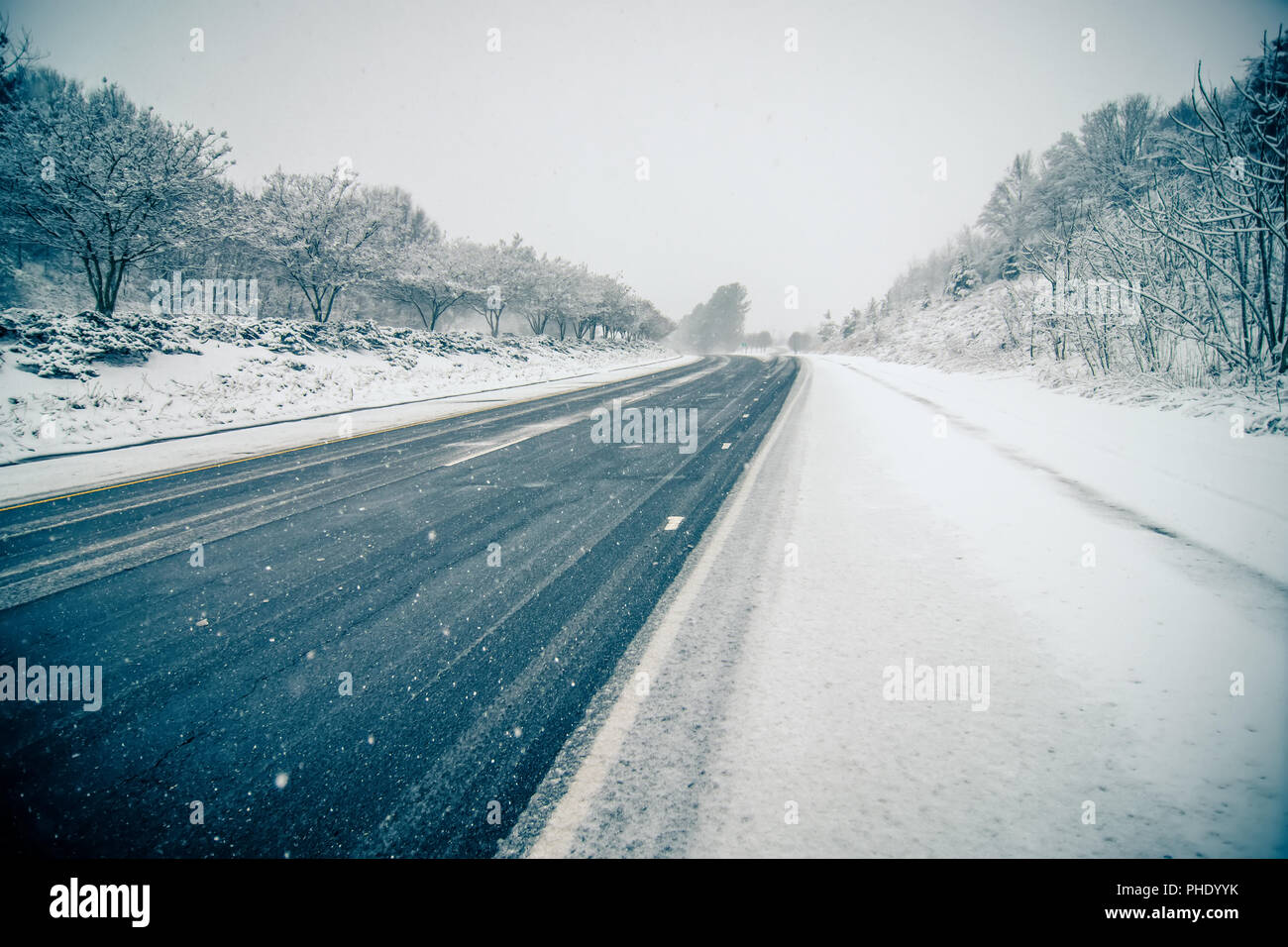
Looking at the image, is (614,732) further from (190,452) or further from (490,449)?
(190,452)

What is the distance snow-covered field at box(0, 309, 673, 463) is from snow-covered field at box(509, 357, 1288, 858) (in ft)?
38.0

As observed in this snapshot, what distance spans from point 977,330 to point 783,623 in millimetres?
31761

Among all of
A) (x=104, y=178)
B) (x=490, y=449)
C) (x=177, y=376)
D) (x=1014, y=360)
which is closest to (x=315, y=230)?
(x=104, y=178)

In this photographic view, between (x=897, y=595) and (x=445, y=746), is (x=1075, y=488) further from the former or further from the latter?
(x=445, y=746)

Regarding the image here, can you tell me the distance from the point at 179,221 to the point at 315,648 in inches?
760

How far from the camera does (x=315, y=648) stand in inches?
115

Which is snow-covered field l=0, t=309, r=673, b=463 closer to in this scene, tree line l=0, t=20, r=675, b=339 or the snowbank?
tree line l=0, t=20, r=675, b=339

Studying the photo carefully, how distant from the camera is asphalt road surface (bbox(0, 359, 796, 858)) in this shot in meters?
1.86

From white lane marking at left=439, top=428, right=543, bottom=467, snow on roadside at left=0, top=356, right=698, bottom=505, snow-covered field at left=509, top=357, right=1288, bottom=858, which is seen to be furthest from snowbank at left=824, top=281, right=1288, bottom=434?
snow on roadside at left=0, top=356, right=698, bottom=505

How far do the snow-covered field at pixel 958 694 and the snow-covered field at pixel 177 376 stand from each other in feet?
38.0

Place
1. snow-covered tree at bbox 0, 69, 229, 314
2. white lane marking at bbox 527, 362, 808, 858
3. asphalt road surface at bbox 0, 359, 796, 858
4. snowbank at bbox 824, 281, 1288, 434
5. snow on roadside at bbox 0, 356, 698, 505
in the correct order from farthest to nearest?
snow-covered tree at bbox 0, 69, 229, 314
snowbank at bbox 824, 281, 1288, 434
snow on roadside at bbox 0, 356, 698, 505
asphalt road surface at bbox 0, 359, 796, 858
white lane marking at bbox 527, 362, 808, 858

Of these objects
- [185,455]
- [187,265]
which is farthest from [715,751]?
[187,265]

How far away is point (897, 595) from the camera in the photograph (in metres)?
3.37
